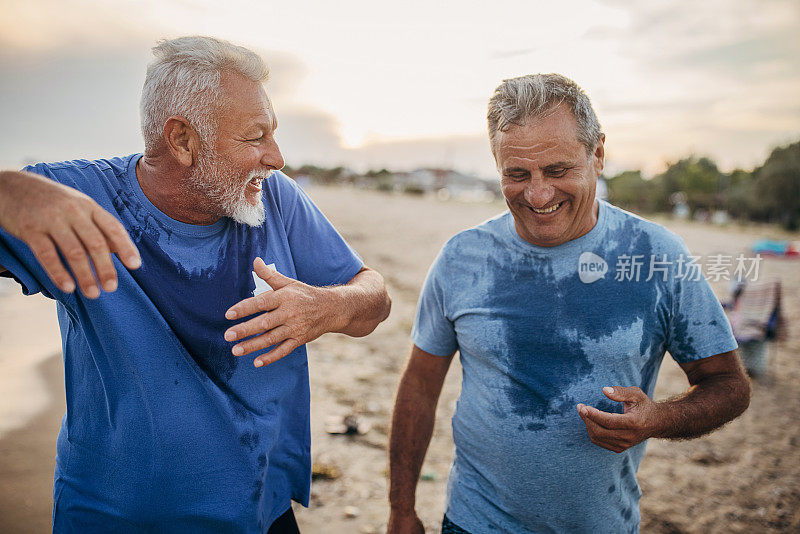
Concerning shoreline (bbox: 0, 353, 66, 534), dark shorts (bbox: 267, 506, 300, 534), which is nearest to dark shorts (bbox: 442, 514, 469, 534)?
dark shorts (bbox: 267, 506, 300, 534)

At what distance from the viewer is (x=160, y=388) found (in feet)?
5.35

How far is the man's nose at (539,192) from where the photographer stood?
190cm

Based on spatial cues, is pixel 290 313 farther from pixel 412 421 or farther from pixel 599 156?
pixel 599 156

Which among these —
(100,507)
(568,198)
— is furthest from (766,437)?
(100,507)

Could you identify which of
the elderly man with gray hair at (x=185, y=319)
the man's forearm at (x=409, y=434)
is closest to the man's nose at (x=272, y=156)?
the elderly man with gray hair at (x=185, y=319)

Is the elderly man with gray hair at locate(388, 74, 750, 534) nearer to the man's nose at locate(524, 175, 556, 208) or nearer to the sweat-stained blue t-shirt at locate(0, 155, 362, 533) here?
the man's nose at locate(524, 175, 556, 208)

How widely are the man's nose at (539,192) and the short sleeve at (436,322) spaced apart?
47 cm

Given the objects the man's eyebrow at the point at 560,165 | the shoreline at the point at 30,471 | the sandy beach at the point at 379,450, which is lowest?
the sandy beach at the point at 379,450

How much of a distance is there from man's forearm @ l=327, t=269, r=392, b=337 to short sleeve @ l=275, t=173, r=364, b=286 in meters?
0.08

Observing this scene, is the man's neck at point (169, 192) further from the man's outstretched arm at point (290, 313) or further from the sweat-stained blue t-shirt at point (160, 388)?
the man's outstretched arm at point (290, 313)

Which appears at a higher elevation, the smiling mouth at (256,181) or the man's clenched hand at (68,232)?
the smiling mouth at (256,181)

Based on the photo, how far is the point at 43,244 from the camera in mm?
1176

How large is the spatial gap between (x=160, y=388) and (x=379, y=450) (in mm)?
2832

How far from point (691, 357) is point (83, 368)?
222cm
